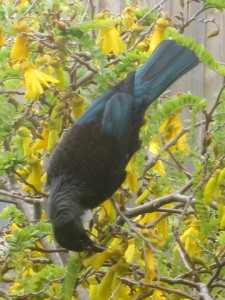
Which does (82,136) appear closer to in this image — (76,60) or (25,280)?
(76,60)

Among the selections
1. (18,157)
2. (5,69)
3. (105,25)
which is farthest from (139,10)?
(18,157)

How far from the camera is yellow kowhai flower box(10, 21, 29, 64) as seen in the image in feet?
5.96

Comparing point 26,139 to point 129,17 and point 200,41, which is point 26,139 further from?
point 200,41

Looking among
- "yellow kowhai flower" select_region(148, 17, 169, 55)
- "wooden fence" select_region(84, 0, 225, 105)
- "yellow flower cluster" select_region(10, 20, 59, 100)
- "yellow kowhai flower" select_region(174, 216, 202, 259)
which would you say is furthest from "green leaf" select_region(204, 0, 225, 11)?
"wooden fence" select_region(84, 0, 225, 105)

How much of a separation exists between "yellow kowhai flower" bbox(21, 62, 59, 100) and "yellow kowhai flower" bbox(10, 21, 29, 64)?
0.13 ft

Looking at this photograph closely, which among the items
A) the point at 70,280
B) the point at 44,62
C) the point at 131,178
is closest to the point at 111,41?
the point at 44,62

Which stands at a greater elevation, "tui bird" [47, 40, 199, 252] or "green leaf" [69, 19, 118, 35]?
"green leaf" [69, 19, 118, 35]

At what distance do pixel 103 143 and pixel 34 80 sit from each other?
24cm

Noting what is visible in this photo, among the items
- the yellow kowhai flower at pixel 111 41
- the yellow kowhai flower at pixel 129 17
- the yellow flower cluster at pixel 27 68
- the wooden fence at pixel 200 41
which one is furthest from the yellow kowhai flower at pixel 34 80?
the wooden fence at pixel 200 41

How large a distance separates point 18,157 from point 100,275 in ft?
1.07

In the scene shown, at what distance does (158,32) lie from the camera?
Result: 1939 millimetres

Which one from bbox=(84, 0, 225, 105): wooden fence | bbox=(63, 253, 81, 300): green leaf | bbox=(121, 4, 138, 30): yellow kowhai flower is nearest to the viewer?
bbox=(63, 253, 81, 300): green leaf

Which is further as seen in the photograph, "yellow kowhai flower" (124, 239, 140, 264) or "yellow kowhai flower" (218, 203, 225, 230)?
"yellow kowhai flower" (124, 239, 140, 264)

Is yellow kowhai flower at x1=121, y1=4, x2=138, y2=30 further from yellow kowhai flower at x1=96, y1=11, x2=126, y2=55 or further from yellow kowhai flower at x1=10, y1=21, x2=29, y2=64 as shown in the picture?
yellow kowhai flower at x1=10, y1=21, x2=29, y2=64
